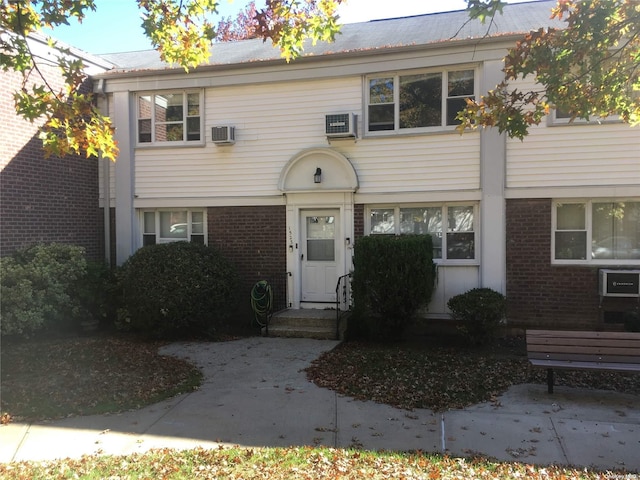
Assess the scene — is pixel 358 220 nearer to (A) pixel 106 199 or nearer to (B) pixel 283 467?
(A) pixel 106 199

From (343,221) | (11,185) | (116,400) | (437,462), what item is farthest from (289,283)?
(437,462)

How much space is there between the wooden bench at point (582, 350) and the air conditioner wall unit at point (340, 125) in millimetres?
5098

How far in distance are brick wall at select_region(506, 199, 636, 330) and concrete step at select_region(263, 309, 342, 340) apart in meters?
3.36

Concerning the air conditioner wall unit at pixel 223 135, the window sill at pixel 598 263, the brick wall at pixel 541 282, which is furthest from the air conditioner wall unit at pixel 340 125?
the window sill at pixel 598 263

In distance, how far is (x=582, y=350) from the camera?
19.8 feet

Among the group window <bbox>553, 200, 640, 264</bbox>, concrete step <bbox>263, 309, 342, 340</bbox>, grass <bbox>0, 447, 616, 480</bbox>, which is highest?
window <bbox>553, 200, 640, 264</bbox>

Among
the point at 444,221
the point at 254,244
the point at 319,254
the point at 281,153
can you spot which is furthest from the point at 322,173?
the point at 444,221

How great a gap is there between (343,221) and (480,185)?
270 centimetres

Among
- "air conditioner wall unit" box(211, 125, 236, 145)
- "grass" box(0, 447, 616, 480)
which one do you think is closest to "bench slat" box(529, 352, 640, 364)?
"grass" box(0, 447, 616, 480)

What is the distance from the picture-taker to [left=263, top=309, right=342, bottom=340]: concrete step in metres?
8.95

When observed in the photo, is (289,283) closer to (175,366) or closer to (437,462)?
(175,366)

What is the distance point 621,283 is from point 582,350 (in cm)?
309

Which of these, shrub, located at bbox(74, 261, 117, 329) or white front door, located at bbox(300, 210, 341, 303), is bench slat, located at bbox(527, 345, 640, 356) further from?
shrub, located at bbox(74, 261, 117, 329)

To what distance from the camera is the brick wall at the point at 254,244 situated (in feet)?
33.3
